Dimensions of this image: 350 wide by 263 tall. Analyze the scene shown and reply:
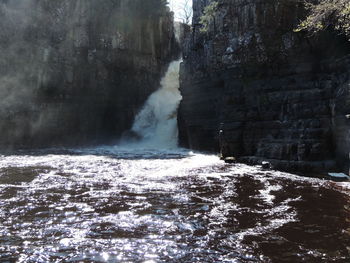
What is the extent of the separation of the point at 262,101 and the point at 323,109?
481 cm

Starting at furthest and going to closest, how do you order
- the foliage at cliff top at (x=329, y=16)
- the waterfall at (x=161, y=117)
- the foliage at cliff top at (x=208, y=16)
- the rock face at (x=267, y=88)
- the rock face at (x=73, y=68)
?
the rock face at (x=73, y=68) < the waterfall at (x=161, y=117) < the foliage at cliff top at (x=208, y=16) < the rock face at (x=267, y=88) < the foliage at cliff top at (x=329, y=16)

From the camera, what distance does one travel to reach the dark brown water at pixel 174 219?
7254 millimetres

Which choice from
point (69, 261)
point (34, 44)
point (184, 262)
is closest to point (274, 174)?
point (184, 262)

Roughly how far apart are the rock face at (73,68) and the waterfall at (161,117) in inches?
50.9

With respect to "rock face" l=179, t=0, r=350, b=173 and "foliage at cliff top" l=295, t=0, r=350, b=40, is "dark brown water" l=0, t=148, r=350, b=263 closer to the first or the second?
"rock face" l=179, t=0, r=350, b=173

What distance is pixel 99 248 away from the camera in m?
7.50

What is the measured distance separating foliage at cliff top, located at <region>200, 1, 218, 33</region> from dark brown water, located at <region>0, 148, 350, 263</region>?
53.3ft

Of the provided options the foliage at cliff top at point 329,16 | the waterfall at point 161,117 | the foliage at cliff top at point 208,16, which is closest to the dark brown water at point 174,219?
the foliage at cliff top at point 329,16

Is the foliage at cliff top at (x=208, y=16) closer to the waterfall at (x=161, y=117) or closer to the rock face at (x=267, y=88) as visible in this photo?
the rock face at (x=267, y=88)

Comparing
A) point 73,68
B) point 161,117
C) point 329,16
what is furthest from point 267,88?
point 73,68

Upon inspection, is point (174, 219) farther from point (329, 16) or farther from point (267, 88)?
point (267, 88)

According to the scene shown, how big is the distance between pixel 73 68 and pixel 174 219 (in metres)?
32.4

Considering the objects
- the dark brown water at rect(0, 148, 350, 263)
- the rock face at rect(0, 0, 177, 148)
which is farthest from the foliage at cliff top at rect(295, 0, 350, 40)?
the rock face at rect(0, 0, 177, 148)

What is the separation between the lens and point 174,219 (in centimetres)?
966
